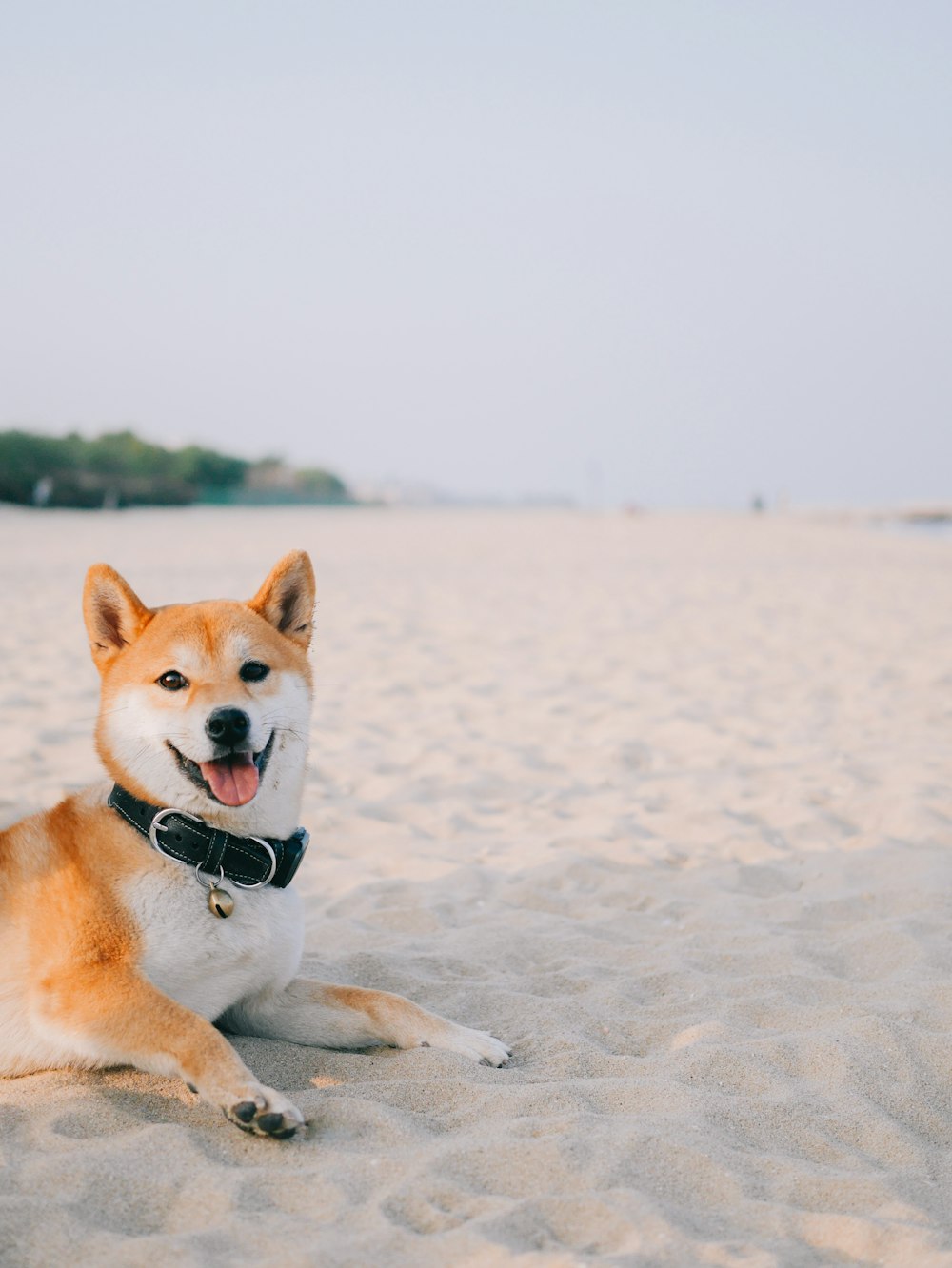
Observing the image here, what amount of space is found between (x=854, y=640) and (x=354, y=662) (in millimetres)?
4966

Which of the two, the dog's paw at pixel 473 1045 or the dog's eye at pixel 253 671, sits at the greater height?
the dog's eye at pixel 253 671

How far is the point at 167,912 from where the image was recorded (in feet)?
9.27

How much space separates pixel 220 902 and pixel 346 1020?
1.96 ft

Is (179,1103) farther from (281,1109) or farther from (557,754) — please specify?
(557,754)

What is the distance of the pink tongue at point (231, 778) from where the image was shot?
2.90 meters

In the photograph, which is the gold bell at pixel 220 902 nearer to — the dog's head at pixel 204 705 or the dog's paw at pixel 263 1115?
the dog's head at pixel 204 705

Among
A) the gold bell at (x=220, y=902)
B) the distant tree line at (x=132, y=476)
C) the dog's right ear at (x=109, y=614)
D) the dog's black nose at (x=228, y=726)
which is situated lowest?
the gold bell at (x=220, y=902)

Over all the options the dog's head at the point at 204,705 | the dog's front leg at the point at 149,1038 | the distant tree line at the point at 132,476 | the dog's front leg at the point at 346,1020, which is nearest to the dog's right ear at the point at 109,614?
the dog's head at the point at 204,705

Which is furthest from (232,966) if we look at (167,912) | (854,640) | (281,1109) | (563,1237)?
(854,640)

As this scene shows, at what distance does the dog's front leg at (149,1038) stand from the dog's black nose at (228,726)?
0.62 m

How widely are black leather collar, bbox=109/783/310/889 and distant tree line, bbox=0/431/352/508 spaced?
121 feet

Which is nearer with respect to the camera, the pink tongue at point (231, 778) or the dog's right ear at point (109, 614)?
the pink tongue at point (231, 778)

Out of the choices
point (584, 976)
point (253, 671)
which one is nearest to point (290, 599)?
point (253, 671)

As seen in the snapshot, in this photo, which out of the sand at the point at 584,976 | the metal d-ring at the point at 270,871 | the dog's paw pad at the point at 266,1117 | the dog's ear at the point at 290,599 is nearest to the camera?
the sand at the point at 584,976
